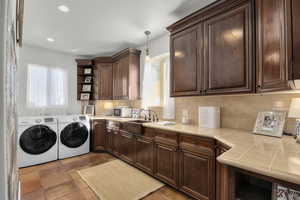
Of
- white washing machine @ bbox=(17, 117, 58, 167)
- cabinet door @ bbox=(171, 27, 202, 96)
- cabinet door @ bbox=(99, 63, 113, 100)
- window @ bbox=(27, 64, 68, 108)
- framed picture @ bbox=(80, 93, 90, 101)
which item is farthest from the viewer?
framed picture @ bbox=(80, 93, 90, 101)

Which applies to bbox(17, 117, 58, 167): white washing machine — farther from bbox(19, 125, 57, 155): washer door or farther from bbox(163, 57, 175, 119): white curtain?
bbox(163, 57, 175, 119): white curtain

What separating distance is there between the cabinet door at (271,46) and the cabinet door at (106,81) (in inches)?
135

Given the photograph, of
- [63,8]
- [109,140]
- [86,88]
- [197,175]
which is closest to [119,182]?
[197,175]

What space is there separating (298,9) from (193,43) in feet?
3.69

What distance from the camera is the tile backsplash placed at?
1.66 meters

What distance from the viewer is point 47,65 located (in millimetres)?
3865

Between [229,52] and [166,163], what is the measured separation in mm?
1698

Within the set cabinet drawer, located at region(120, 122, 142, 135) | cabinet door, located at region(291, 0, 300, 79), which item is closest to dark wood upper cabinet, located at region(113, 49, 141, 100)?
cabinet drawer, located at region(120, 122, 142, 135)

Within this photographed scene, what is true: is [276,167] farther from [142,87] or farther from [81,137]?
[81,137]

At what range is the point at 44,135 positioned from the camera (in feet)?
9.91

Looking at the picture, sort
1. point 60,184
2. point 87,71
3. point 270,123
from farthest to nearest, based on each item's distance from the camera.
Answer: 1. point 87,71
2. point 60,184
3. point 270,123

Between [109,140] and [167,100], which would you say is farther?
[109,140]

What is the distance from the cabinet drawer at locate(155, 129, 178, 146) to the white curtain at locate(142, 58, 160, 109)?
1.05 metres

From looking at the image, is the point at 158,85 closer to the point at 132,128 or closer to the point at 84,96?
the point at 132,128
